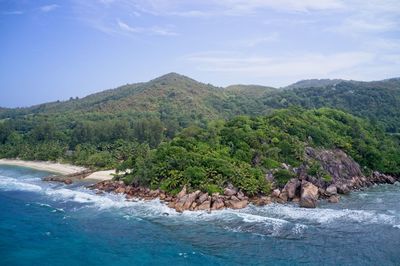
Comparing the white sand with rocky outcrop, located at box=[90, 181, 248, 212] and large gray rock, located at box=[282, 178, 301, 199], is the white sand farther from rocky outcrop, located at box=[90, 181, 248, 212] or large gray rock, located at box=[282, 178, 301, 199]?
large gray rock, located at box=[282, 178, 301, 199]

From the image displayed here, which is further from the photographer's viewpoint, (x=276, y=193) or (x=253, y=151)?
(x=253, y=151)

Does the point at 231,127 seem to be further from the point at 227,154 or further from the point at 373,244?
the point at 373,244

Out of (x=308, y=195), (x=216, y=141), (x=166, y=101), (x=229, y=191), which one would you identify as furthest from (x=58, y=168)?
(x=166, y=101)

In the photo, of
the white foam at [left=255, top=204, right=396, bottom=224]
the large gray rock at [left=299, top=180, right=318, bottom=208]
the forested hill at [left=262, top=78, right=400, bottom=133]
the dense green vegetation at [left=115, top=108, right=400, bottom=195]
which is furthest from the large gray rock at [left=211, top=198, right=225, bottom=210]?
the forested hill at [left=262, top=78, right=400, bottom=133]

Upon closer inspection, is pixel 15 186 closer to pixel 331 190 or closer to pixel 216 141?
pixel 216 141

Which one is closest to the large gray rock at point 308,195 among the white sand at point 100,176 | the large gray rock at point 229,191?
the large gray rock at point 229,191

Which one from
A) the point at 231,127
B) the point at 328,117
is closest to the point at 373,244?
the point at 231,127
